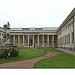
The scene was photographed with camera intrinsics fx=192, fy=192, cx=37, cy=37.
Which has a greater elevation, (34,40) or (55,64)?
(34,40)

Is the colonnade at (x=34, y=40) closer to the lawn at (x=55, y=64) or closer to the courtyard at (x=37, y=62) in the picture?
the courtyard at (x=37, y=62)

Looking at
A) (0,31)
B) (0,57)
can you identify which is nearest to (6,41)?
(0,57)

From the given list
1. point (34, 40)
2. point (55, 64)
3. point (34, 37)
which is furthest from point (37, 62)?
point (34, 37)

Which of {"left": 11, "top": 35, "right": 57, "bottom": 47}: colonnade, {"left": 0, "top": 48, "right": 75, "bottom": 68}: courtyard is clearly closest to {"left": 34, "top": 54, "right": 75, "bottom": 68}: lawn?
{"left": 0, "top": 48, "right": 75, "bottom": 68}: courtyard

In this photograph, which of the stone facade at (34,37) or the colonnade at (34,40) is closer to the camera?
the stone facade at (34,37)

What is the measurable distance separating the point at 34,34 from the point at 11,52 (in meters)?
92.3

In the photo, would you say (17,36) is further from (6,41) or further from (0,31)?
(6,41)

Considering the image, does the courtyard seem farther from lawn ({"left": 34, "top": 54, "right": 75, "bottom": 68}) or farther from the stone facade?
the stone facade

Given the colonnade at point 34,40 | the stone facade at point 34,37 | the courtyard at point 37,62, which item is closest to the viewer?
the courtyard at point 37,62

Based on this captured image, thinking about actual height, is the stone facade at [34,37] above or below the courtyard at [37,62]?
above

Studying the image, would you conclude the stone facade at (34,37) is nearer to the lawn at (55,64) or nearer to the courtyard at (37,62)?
the courtyard at (37,62)

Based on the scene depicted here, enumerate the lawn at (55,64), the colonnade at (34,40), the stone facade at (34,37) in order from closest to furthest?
the lawn at (55,64), the stone facade at (34,37), the colonnade at (34,40)

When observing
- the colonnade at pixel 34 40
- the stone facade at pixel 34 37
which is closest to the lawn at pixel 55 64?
the stone facade at pixel 34 37

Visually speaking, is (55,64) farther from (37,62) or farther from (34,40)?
(34,40)
